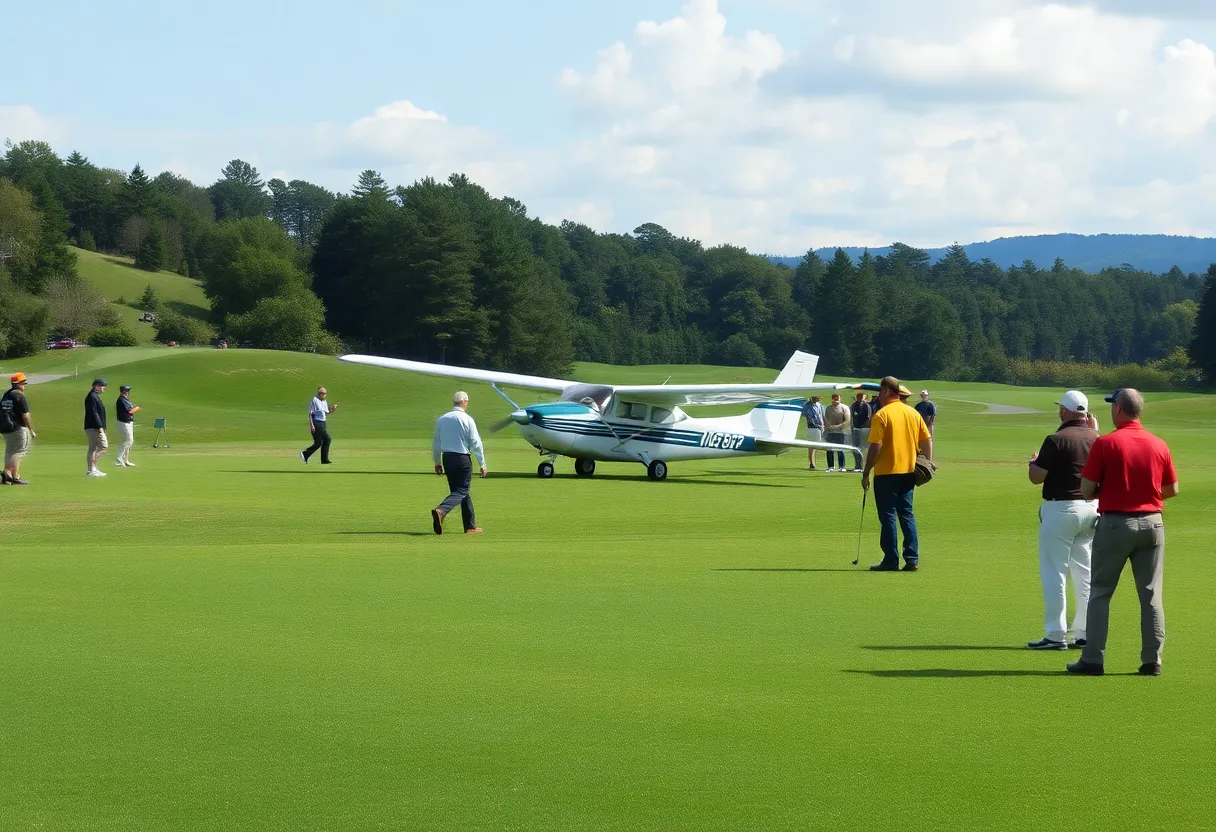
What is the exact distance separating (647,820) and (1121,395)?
15.9ft

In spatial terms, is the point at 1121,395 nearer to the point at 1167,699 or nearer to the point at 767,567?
the point at 1167,699

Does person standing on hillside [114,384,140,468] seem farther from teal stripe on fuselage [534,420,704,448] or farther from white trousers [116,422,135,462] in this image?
teal stripe on fuselage [534,420,704,448]

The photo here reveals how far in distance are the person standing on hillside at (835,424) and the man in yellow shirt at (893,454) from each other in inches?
770

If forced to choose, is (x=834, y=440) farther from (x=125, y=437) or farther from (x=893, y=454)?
(x=893, y=454)

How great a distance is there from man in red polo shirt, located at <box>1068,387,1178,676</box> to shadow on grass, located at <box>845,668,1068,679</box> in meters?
0.25

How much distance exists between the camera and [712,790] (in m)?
6.52

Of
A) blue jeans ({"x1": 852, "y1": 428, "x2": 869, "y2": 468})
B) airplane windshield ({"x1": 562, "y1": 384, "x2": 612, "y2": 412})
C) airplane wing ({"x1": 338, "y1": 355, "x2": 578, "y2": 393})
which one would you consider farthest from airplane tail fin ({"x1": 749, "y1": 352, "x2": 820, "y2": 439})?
airplane wing ({"x1": 338, "y1": 355, "x2": 578, "y2": 393})

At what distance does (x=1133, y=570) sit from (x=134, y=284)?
5947 inches

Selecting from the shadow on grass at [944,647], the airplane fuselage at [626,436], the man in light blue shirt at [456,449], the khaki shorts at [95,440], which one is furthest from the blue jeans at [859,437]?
the shadow on grass at [944,647]

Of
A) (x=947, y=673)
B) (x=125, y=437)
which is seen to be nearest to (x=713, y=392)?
(x=125, y=437)

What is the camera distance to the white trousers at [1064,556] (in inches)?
403

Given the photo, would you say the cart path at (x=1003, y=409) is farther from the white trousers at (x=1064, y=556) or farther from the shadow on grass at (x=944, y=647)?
the shadow on grass at (x=944, y=647)

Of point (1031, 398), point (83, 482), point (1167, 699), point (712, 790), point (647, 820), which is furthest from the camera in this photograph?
point (1031, 398)

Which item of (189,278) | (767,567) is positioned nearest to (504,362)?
(189,278)
